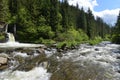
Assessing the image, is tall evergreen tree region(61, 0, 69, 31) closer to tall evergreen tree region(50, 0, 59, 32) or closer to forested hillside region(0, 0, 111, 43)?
forested hillside region(0, 0, 111, 43)

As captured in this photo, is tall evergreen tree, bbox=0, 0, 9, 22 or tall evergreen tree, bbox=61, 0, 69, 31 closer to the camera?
tall evergreen tree, bbox=0, 0, 9, 22

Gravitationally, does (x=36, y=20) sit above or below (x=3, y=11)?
below

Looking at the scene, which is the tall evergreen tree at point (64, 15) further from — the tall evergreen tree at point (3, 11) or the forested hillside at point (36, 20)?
the tall evergreen tree at point (3, 11)

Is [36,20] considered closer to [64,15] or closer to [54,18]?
[54,18]

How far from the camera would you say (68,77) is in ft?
51.8

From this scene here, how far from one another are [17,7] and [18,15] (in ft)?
16.2

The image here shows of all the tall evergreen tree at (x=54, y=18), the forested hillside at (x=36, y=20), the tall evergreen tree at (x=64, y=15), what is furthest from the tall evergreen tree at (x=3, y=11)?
the tall evergreen tree at (x=64, y=15)

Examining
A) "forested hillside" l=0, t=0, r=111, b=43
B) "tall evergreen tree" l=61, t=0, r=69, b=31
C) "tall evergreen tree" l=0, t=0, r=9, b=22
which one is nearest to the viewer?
"tall evergreen tree" l=0, t=0, r=9, b=22

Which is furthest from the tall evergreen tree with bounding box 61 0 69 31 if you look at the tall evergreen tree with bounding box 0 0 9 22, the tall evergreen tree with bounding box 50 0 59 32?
the tall evergreen tree with bounding box 0 0 9 22

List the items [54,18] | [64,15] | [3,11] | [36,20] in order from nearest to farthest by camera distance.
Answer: [3,11] → [54,18] → [36,20] → [64,15]

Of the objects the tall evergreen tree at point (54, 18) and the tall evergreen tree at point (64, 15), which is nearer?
the tall evergreen tree at point (54, 18)

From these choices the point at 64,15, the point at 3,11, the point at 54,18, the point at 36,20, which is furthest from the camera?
the point at 64,15

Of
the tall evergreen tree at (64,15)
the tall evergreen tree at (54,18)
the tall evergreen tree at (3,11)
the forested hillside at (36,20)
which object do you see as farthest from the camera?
the tall evergreen tree at (64,15)

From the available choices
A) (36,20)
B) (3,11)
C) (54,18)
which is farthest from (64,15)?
(3,11)
